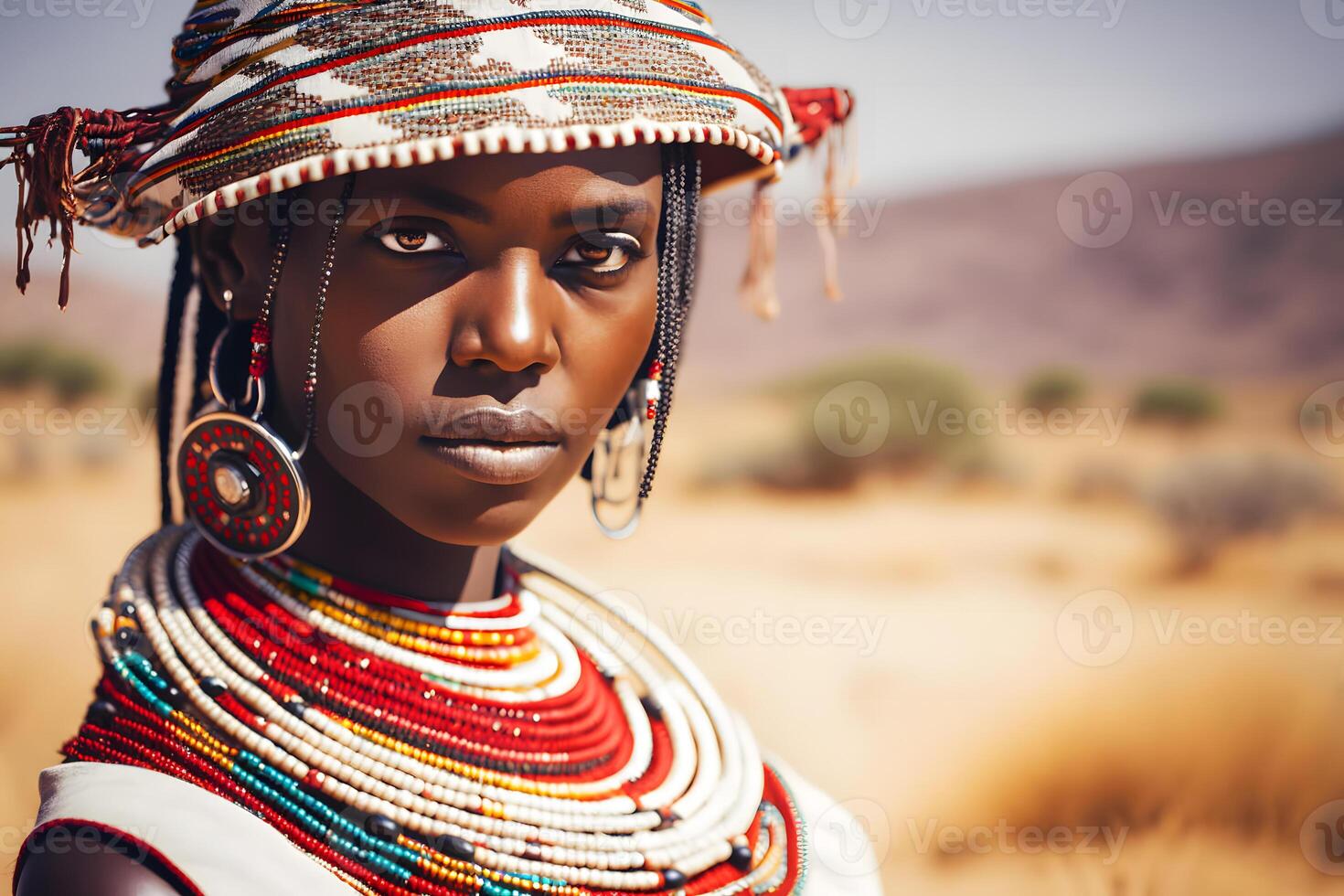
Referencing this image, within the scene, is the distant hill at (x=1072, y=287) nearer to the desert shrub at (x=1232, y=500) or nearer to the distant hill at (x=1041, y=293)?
the distant hill at (x=1041, y=293)

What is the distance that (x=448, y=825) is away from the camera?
63.6 inches

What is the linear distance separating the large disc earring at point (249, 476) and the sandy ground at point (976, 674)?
2.81 meters

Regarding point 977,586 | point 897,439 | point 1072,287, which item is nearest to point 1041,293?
point 1072,287

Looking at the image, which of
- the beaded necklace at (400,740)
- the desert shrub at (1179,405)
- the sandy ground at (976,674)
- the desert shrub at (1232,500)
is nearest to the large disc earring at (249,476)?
the beaded necklace at (400,740)

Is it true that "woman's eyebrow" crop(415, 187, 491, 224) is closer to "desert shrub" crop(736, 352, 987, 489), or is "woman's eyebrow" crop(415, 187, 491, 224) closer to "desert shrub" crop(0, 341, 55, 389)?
"desert shrub" crop(736, 352, 987, 489)

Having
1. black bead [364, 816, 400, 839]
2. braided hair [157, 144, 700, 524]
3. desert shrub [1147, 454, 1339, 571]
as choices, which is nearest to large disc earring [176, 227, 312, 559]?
braided hair [157, 144, 700, 524]

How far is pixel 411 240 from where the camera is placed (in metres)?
1.57

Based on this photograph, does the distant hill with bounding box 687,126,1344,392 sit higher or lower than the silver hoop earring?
higher

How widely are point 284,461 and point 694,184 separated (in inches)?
34.4

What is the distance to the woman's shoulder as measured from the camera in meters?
1.38

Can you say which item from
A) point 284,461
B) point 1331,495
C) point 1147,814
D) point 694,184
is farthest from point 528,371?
Result: point 1331,495

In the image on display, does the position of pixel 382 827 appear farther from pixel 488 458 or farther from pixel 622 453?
pixel 622 453

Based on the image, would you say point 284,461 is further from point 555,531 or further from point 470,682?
point 555,531

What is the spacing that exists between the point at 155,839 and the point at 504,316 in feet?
2.87
